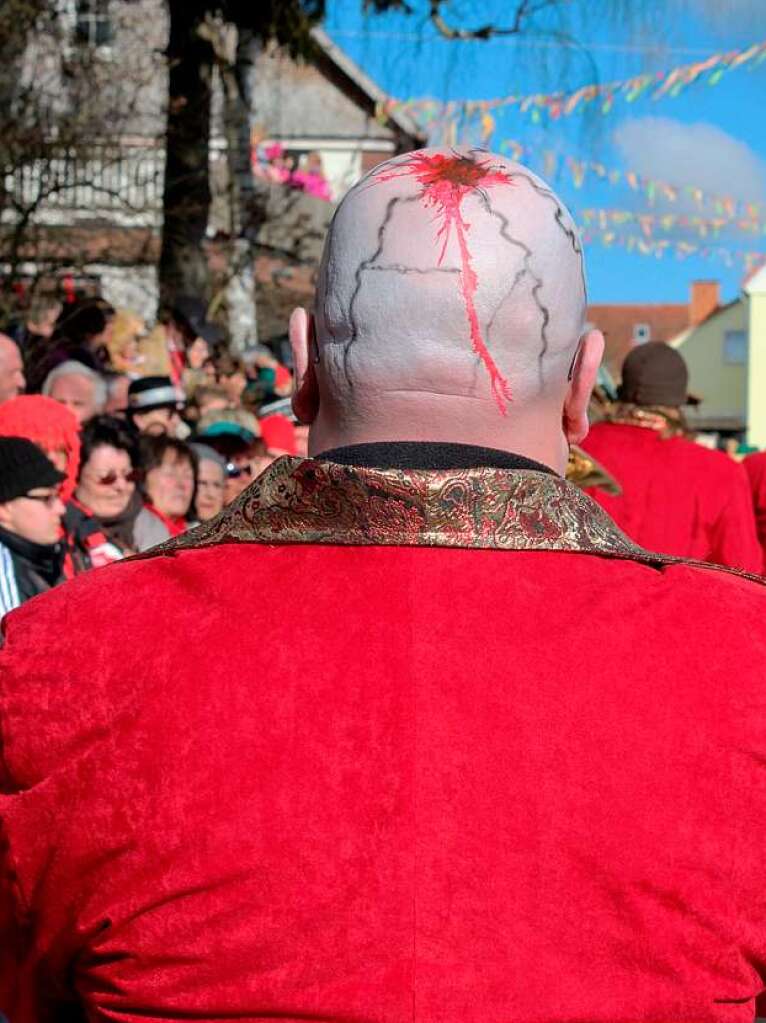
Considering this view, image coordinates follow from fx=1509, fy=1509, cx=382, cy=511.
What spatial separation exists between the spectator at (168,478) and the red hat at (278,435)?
50.6 inches

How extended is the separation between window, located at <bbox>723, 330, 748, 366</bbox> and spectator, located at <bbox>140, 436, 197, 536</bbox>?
49.4m

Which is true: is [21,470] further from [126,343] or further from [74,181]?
[126,343]

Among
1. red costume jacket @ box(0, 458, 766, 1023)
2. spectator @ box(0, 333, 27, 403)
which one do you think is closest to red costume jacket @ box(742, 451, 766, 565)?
spectator @ box(0, 333, 27, 403)

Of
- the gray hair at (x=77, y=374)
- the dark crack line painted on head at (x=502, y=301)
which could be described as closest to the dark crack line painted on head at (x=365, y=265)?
the dark crack line painted on head at (x=502, y=301)

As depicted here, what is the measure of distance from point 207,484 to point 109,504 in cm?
112

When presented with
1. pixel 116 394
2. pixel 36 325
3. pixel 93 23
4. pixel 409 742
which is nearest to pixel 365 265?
pixel 409 742

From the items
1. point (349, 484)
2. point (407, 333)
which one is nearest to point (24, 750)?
point (349, 484)

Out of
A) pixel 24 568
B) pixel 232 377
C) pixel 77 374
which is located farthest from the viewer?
pixel 232 377

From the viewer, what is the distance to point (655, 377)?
5719 mm

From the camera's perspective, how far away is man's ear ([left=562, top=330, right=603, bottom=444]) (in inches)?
69.0

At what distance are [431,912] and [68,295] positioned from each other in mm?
9277

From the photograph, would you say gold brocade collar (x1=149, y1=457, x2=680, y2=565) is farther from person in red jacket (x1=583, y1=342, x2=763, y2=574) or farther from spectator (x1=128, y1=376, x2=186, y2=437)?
spectator (x1=128, y1=376, x2=186, y2=437)

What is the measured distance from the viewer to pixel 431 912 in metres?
1.42

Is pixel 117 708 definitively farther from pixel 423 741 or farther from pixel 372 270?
pixel 372 270
